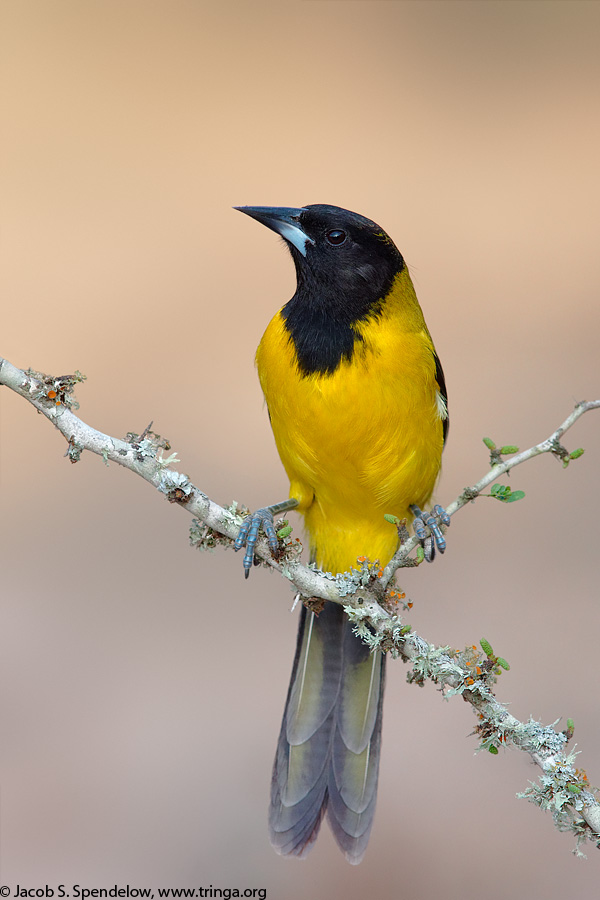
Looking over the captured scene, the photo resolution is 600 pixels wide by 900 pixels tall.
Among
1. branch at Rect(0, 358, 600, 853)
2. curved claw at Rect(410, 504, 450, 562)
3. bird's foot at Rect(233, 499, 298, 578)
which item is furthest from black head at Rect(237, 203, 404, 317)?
branch at Rect(0, 358, 600, 853)

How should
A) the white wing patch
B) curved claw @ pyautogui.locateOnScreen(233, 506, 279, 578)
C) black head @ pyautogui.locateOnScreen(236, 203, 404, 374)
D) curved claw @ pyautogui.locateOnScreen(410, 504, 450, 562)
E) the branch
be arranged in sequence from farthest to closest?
1. the white wing patch
2. black head @ pyautogui.locateOnScreen(236, 203, 404, 374)
3. curved claw @ pyautogui.locateOnScreen(410, 504, 450, 562)
4. curved claw @ pyautogui.locateOnScreen(233, 506, 279, 578)
5. the branch

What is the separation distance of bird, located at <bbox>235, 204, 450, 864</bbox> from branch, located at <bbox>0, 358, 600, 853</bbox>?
49 centimetres

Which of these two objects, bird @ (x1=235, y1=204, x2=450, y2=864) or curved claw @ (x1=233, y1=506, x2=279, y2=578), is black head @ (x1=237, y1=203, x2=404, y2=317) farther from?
curved claw @ (x1=233, y1=506, x2=279, y2=578)

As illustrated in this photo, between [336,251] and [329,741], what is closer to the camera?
[336,251]

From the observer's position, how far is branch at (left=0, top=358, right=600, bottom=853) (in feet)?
9.33

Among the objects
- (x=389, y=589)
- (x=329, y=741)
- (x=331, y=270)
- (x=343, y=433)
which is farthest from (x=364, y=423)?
(x=329, y=741)

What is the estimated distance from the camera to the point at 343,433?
12.6 feet

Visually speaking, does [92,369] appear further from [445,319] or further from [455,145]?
[455,145]

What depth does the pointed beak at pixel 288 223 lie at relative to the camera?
394 centimetres

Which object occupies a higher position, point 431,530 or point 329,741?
point 431,530

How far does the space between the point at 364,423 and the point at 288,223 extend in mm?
861

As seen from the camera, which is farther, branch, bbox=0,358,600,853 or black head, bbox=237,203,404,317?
black head, bbox=237,203,404,317

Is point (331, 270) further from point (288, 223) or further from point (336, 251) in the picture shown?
point (288, 223)

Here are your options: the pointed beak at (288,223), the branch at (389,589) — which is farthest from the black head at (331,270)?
the branch at (389,589)
